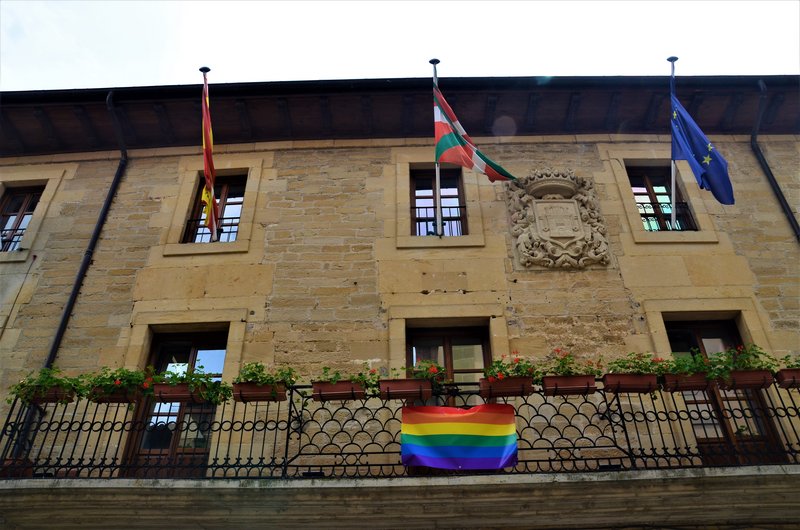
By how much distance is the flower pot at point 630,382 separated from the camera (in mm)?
6082

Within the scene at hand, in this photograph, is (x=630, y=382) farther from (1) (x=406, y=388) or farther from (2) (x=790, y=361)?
(2) (x=790, y=361)

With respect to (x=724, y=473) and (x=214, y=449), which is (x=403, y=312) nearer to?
(x=214, y=449)

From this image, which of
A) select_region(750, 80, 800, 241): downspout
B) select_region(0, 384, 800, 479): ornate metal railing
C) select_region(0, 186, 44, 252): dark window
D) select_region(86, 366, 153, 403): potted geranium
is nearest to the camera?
select_region(86, 366, 153, 403): potted geranium

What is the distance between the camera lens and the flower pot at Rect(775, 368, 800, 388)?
6.23 metres

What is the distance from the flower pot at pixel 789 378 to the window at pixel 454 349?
9.31ft

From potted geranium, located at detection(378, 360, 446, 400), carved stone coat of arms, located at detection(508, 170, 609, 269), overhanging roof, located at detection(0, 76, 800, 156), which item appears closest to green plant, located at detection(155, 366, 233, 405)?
potted geranium, located at detection(378, 360, 446, 400)

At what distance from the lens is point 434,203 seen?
359 inches

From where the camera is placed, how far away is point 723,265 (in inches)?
321

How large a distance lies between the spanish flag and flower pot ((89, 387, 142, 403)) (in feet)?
8.42

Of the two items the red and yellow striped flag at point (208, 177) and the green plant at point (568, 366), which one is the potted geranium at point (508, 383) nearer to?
the green plant at point (568, 366)

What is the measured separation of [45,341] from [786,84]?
1009cm

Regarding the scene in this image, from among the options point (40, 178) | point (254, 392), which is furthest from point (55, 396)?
point (40, 178)

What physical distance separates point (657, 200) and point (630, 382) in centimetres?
388

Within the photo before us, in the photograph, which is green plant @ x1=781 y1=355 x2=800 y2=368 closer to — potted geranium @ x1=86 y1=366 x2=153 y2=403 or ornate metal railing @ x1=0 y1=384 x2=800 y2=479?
ornate metal railing @ x1=0 y1=384 x2=800 y2=479
